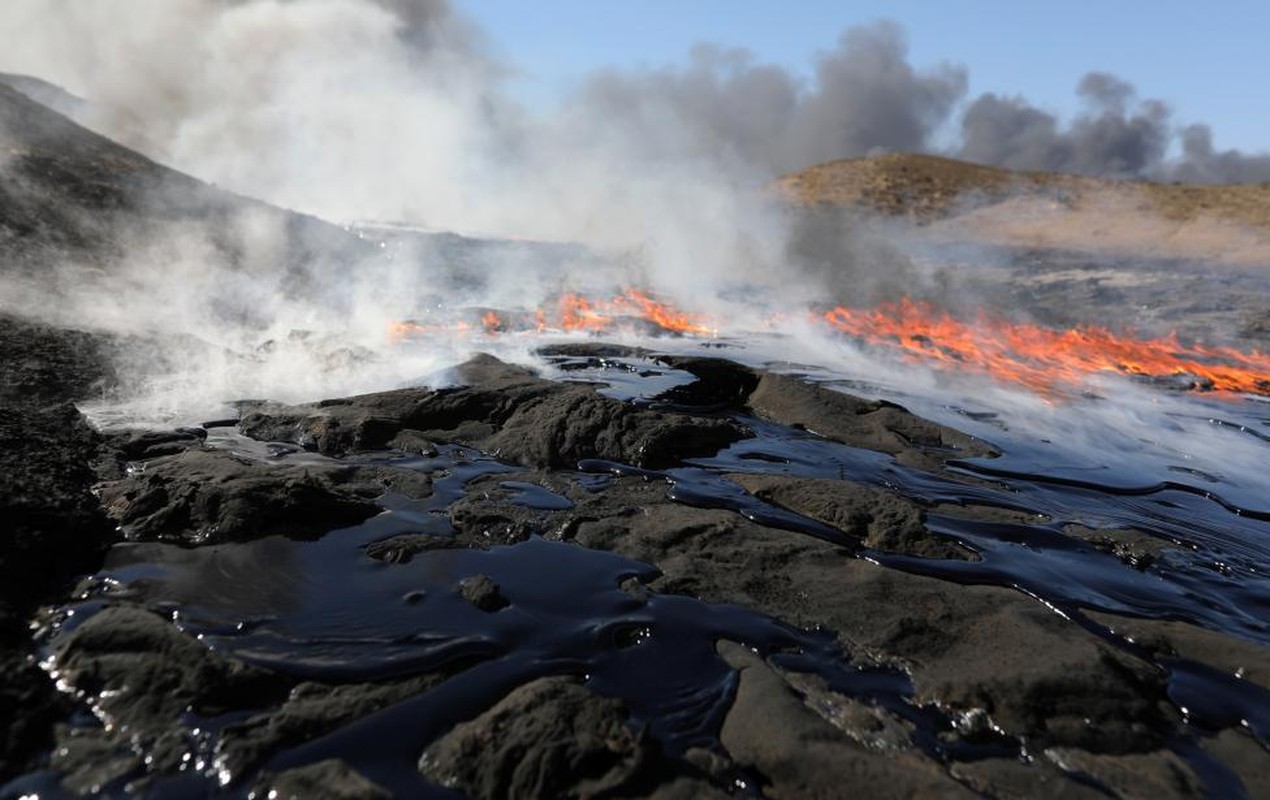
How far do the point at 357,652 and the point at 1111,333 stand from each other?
17.6 m

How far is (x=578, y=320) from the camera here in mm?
13062

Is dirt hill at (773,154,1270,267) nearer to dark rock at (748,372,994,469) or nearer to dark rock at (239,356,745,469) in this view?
dark rock at (748,372,994,469)

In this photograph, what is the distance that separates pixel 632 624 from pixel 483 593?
699mm

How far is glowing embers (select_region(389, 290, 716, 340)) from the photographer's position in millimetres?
11234

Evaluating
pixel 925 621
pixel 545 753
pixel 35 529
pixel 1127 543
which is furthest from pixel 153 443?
pixel 1127 543

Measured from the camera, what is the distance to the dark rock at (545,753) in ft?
7.30

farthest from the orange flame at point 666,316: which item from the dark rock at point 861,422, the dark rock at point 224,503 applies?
the dark rock at point 224,503

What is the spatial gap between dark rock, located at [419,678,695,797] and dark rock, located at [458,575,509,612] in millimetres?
753

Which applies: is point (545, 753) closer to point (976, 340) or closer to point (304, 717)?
point (304, 717)

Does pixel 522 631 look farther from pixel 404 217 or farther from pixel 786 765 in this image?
pixel 404 217

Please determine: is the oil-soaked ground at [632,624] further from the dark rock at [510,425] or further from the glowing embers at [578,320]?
the glowing embers at [578,320]

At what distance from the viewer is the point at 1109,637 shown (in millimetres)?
3346

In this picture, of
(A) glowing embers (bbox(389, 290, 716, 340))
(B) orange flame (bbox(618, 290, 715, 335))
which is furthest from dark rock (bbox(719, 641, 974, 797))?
(B) orange flame (bbox(618, 290, 715, 335))

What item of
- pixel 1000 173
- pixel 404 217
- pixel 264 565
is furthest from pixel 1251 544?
pixel 1000 173
